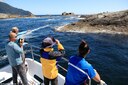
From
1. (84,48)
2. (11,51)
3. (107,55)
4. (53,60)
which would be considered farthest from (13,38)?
(107,55)

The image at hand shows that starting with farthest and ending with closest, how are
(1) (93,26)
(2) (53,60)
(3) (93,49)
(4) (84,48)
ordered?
(1) (93,26)
(3) (93,49)
(2) (53,60)
(4) (84,48)

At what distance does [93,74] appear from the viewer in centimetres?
456

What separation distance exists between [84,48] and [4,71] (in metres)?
5.25

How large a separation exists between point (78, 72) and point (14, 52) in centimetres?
258

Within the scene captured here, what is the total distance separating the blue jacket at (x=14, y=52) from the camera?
20.0 feet

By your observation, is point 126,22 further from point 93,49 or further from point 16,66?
point 16,66

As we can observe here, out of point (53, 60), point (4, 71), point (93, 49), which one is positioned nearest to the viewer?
point (53, 60)

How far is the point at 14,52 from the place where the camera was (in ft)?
20.4

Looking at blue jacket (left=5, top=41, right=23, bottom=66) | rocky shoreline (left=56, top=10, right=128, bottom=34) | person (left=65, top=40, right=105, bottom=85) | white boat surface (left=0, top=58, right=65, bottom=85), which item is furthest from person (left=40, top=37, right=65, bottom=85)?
rocky shoreline (left=56, top=10, right=128, bottom=34)

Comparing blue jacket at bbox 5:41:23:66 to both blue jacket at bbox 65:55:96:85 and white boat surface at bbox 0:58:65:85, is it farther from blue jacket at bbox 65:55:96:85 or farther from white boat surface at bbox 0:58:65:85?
blue jacket at bbox 65:55:96:85

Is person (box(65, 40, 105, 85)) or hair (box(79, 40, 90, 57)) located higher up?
hair (box(79, 40, 90, 57))

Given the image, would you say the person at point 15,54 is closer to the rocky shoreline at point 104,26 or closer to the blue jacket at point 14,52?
the blue jacket at point 14,52

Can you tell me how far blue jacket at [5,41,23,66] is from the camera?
20.0 ft

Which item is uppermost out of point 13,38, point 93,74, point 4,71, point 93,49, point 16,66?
point 13,38
